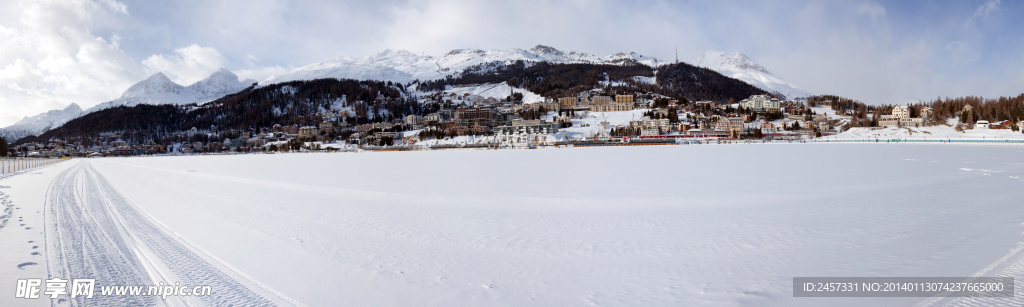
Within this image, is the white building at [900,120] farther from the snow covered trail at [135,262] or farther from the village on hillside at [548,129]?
the snow covered trail at [135,262]

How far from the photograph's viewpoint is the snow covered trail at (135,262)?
455 cm

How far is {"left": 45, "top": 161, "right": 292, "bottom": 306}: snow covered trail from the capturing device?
4547 millimetres

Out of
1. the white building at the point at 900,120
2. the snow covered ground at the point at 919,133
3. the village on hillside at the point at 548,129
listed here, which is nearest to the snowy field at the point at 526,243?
the village on hillside at the point at 548,129

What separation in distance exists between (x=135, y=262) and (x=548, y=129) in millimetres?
128949

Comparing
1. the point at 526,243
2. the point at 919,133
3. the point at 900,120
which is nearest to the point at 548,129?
the point at 919,133

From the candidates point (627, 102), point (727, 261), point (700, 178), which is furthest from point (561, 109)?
point (727, 261)

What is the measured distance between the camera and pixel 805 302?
4418 mm

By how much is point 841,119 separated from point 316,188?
17172cm

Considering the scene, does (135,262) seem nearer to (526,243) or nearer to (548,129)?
(526,243)

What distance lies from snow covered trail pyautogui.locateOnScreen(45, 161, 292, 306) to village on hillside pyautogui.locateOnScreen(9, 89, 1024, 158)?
9046 centimetres

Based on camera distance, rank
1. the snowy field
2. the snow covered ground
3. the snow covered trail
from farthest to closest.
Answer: the snow covered ground → the snowy field → the snow covered trail

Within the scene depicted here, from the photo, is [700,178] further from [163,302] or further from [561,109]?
[561,109]

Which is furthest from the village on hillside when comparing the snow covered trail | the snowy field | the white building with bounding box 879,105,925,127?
the snow covered trail

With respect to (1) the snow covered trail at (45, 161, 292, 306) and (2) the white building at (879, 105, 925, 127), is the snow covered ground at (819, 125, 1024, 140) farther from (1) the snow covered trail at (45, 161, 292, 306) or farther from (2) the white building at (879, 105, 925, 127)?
(1) the snow covered trail at (45, 161, 292, 306)
